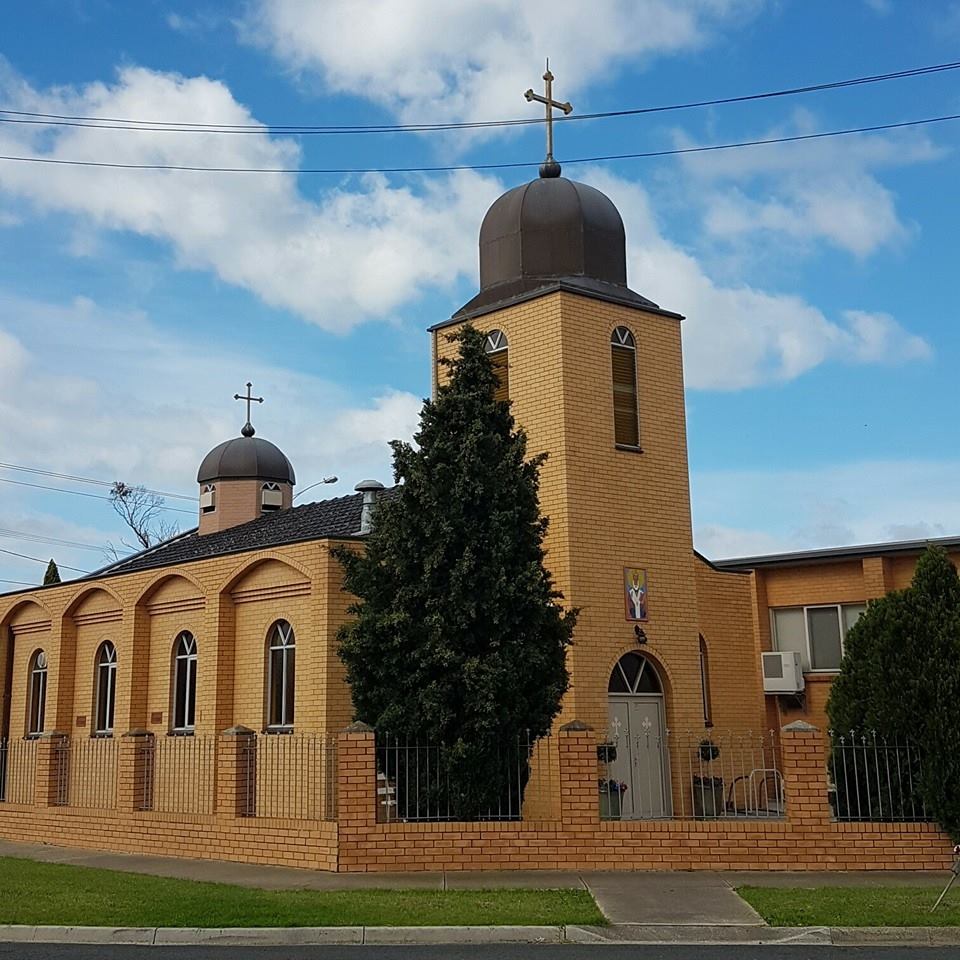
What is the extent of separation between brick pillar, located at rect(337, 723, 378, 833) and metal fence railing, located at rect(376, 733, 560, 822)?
11.0 inches

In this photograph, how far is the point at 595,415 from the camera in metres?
19.5

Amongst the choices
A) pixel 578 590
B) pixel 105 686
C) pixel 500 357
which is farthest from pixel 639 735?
pixel 105 686

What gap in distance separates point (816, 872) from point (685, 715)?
18.6ft

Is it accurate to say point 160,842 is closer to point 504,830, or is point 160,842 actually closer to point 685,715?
point 504,830

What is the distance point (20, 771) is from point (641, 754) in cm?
1169

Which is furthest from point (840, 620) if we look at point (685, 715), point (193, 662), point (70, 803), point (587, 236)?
point (70, 803)

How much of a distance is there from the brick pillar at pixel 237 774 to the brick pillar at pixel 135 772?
2190 mm

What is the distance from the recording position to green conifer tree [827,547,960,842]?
14.2 metres

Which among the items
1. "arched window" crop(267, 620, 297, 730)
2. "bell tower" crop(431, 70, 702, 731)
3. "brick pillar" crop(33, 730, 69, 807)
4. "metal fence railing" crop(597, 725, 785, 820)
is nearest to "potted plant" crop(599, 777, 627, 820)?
"metal fence railing" crop(597, 725, 785, 820)

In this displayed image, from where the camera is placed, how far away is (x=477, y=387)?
16250mm

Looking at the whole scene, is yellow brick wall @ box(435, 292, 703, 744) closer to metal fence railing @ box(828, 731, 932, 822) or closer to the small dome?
the small dome

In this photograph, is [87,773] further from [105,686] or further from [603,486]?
[603,486]

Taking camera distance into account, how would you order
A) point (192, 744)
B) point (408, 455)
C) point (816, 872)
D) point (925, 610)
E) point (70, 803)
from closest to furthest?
point (816, 872) < point (925, 610) < point (408, 455) < point (192, 744) < point (70, 803)

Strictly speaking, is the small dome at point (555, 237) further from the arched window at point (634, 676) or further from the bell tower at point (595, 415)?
the arched window at point (634, 676)
